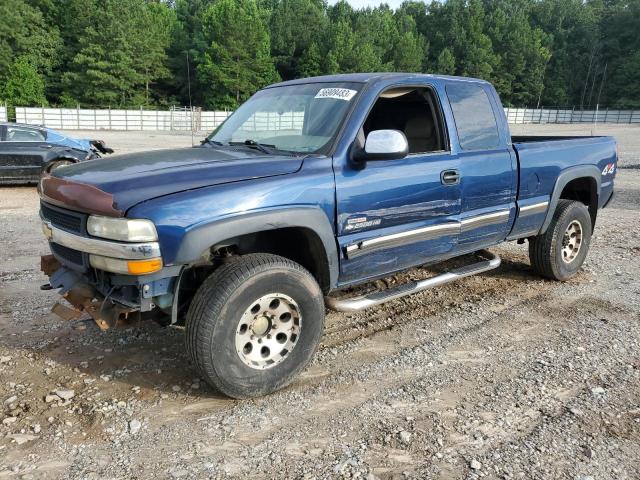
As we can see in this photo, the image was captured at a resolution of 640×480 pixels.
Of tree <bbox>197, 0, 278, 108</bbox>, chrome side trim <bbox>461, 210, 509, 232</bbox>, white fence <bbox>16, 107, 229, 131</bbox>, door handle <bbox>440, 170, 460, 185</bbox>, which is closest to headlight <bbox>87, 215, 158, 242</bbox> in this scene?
door handle <bbox>440, 170, 460, 185</bbox>

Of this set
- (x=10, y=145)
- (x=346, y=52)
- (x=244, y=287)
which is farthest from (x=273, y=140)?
(x=346, y=52)

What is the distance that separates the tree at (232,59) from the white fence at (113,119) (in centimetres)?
1917

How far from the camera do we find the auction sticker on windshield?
3.90 meters

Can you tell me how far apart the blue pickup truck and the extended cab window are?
0.02m

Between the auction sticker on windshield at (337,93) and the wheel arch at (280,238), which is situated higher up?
the auction sticker on windshield at (337,93)

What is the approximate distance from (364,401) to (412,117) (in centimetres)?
248

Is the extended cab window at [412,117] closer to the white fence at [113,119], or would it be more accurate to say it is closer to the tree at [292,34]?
the white fence at [113,119]

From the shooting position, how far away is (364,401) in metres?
3.38

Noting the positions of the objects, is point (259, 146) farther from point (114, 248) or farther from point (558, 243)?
point (558, 243)

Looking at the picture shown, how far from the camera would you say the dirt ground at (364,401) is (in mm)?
2777

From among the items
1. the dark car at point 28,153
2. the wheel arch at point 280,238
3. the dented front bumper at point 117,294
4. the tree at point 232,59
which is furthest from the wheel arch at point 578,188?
the tree at point 232,59

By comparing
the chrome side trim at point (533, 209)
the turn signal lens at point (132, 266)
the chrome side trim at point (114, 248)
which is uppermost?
the chrome side trim at point (533, 209)

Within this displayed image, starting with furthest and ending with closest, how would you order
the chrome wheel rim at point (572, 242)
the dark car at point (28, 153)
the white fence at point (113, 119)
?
the white fence at point (113, 119) < the dark car at point (28, 153) < the chrome wheel rim at point (572, 242)

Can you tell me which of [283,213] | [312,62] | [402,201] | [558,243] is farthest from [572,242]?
[312,62]
